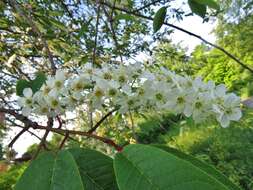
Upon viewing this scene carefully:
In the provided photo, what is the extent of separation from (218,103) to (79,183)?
398 millimetres

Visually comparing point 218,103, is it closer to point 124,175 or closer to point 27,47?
point 124,175

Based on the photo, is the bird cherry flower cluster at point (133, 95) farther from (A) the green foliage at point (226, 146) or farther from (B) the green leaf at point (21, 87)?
(A) the green foliage at point (226, 146)

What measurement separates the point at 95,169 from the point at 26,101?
31 centimetres

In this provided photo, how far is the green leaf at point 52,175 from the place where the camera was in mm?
452

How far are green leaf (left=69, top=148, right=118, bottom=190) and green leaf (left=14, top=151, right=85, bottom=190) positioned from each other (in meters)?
0.03

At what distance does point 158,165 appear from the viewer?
1.47 feet

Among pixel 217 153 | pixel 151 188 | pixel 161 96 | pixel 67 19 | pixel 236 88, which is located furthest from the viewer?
pixel 236 88

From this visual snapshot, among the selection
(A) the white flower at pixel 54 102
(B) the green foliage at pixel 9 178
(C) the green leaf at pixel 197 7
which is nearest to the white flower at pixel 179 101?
(A) the white flower at pixel 54 102

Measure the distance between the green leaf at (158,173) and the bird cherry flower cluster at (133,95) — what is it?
0.91 feet

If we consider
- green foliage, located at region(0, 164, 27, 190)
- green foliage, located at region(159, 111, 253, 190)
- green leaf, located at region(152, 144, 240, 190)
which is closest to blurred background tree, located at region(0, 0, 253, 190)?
green foliage, located at region(159, 111, 253, 190)

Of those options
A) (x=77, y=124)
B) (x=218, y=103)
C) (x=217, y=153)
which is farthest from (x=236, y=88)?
(x=218, y=103)

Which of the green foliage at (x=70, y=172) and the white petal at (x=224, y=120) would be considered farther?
the white petal at (x=224, y=120)

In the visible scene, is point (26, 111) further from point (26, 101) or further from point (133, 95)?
point (133, 95)

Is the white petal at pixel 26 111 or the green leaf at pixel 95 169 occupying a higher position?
the white petal at pixel 26 111
